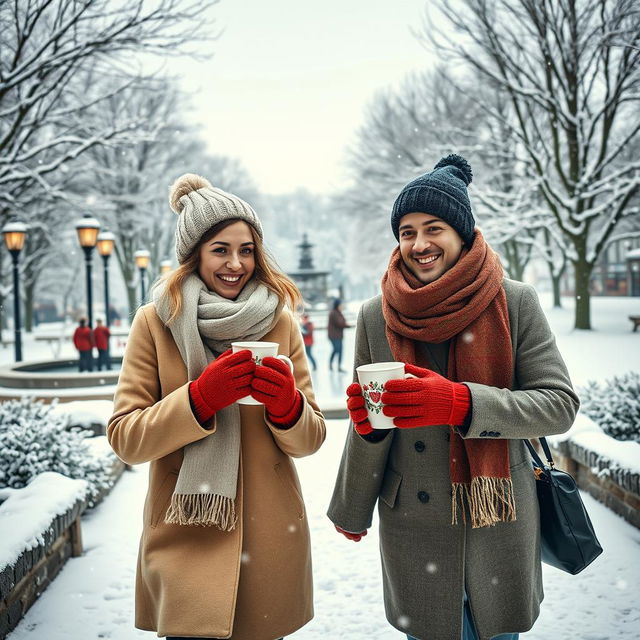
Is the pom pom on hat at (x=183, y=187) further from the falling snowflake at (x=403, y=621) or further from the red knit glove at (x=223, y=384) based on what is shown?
the falling snowflake at (x=403, y=621)

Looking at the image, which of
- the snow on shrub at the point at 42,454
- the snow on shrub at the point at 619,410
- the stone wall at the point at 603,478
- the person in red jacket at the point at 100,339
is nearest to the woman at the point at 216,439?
the snow on shrub at the point at 42,454

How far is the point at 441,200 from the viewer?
2148mm

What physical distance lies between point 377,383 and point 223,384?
50cm

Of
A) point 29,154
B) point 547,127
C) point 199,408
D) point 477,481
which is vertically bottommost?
point 477,481

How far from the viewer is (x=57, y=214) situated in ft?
84.6

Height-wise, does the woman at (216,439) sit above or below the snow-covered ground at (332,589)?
above

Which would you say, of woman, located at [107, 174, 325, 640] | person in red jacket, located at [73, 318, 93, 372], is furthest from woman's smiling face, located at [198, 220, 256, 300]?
person in red jacket, located at [73, 318, 93, 372]

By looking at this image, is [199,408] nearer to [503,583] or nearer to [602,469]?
[503,583]

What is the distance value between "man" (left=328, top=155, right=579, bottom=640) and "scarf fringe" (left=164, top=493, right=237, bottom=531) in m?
0.55

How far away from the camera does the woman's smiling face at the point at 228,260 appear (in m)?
2.30

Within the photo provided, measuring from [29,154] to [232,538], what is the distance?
11.2m

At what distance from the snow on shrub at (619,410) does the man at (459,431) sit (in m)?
3.49

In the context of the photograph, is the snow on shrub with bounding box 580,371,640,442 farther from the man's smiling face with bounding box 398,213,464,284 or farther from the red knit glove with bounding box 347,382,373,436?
the red knit glove with bounding box 347,382,373,436

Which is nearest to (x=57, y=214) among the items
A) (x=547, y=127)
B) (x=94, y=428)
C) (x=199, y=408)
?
(x=547, y=127)
